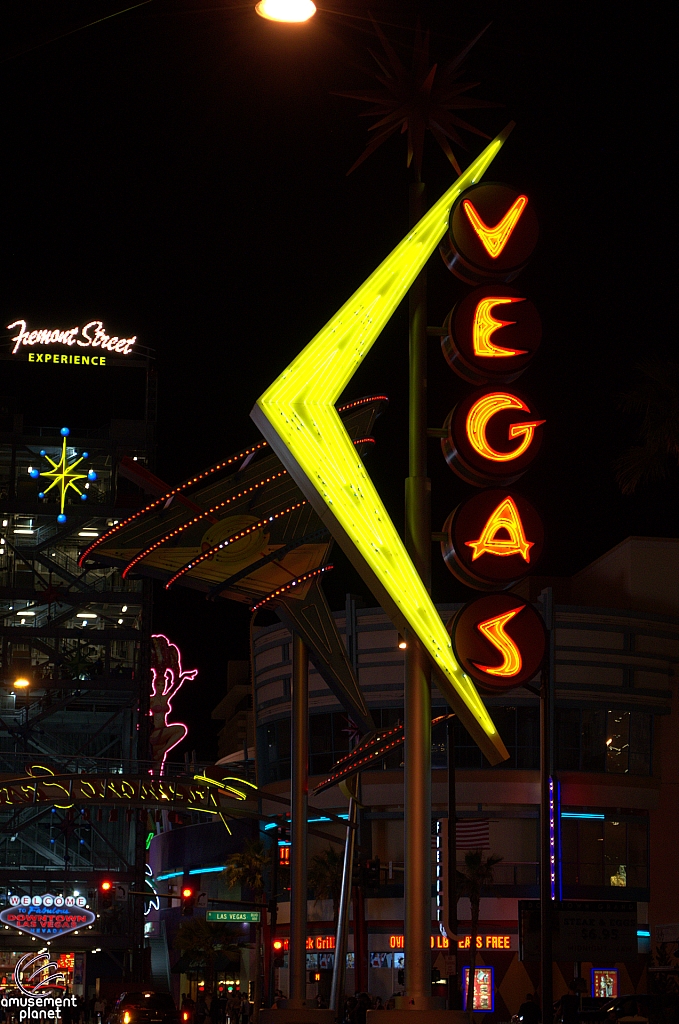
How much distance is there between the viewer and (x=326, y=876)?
66500 mm

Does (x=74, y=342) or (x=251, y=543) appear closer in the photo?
(x=251, y=543)

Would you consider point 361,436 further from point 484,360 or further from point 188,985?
point 188,985

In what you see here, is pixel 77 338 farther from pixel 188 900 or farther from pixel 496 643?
pixel 496 643

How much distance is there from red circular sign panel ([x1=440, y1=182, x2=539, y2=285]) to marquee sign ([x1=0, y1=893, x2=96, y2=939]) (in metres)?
49.7

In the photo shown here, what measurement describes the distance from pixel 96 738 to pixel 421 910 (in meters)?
65.1

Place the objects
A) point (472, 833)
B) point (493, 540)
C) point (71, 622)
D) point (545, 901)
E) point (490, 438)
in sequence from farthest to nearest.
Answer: point (71, 622) → point (472, 833) → point (545, 901) → point (490, 438) → point (493, 540)

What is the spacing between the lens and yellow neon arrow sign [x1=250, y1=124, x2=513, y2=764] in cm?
1530

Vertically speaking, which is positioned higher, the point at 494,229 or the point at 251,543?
the point at 494,229

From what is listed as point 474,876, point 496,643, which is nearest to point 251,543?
point 496,643

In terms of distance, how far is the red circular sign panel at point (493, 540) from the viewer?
16.0m

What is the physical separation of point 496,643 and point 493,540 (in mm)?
1304

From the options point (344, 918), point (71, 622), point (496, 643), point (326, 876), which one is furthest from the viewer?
point (71, 622)

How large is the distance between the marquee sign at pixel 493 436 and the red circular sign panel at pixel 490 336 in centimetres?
1

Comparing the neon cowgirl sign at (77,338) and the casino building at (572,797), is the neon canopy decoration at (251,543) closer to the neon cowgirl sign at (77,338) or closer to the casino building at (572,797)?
the casino building at (572,797)
